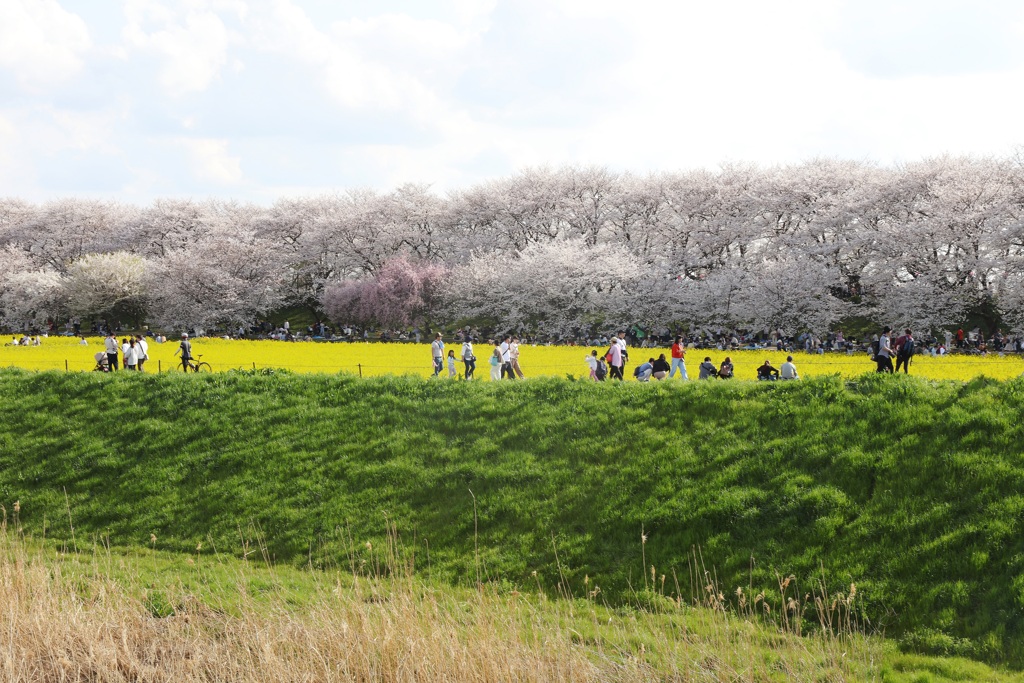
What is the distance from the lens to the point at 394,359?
4200 cm

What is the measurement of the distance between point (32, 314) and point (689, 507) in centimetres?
7515

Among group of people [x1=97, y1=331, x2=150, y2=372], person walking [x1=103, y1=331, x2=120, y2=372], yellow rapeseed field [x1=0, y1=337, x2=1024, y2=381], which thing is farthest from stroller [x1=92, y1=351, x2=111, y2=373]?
yellow rapeseed field [x1=0, y1=337, x2=1024, y2=381]

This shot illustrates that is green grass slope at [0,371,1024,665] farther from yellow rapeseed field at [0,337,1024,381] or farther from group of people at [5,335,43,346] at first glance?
group of people at [5,335,43,346]

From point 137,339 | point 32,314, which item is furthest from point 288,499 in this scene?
point 32,314

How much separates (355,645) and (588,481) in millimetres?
7210

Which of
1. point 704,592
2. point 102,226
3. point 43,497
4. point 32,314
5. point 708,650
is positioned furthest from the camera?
point 102,226

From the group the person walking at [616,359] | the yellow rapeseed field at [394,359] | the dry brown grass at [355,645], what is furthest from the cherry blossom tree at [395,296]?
the dry brown grass at [355,645]

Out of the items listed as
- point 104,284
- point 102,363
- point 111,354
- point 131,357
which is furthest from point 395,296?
point 131,357

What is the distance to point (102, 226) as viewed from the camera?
88.1 m

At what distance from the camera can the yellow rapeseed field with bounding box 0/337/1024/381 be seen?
104 ft

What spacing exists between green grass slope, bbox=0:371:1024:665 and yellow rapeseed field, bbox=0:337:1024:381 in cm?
951

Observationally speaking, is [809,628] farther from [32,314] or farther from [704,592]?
[32,314]

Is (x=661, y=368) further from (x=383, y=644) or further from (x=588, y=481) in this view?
(x=383, y=644)

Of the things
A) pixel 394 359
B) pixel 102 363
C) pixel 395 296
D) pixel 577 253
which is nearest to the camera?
pixel 102 363
